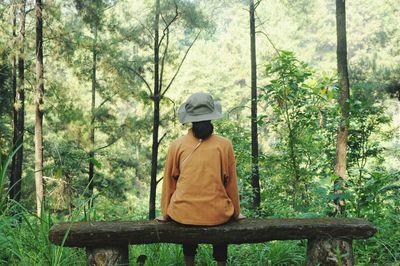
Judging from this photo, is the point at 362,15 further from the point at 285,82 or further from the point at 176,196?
the point at 176,196

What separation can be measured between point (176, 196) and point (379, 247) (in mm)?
2279

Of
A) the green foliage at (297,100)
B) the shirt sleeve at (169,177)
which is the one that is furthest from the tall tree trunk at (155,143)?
the shirt sleeve at (169,177)

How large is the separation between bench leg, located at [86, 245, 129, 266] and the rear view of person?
437 mm

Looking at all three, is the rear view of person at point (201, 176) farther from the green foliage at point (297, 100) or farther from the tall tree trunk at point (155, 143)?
the tall tree trunk at point (155, 143)

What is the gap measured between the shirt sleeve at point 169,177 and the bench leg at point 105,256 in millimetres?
463

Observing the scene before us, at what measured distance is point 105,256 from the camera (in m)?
3.34

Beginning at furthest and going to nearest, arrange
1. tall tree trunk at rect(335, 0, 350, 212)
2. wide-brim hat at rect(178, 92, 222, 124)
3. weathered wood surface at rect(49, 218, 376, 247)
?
tall tree trunk at rect(335, 0, 350, 212) < wide-brim hat at rect(178, 92, 222, 124) < weathered wood surface at rect(49, 218, 376, 247)

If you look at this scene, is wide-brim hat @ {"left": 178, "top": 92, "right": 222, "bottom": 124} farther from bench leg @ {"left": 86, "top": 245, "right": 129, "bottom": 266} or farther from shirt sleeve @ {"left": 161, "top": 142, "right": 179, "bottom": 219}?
bench leg @ {"left": 86, "top": 245, "right": 129, "bottom": 266}

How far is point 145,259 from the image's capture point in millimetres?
3424

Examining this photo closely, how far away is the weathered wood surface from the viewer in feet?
10.8

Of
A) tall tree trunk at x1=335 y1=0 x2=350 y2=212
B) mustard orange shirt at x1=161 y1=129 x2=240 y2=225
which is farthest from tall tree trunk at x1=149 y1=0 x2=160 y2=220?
mustard orange shirt at x1=161 y1=129 x2=240 y2=225

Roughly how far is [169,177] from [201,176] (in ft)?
1.07

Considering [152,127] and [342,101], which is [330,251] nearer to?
[342,101]

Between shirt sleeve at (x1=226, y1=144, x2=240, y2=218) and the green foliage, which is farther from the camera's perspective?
the green foliage
